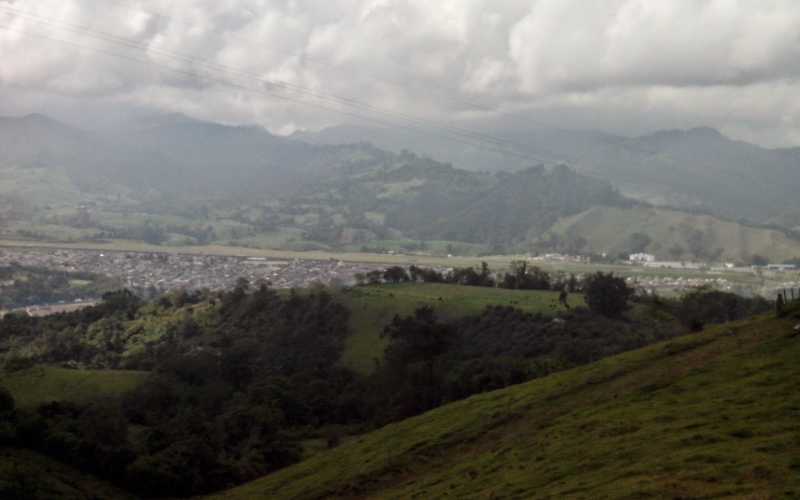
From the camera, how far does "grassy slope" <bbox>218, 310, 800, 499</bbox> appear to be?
22.3m

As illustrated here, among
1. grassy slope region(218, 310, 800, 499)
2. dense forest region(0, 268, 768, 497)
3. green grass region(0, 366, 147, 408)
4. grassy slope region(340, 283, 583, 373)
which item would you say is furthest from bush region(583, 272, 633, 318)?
green grass region(0, 366, 147, 408)

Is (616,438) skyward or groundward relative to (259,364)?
skyward

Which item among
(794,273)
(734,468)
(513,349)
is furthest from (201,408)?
(794,273)

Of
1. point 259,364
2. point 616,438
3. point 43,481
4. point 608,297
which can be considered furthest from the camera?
point 259,364

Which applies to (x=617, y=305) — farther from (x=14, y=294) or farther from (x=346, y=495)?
(x=14, y=294)

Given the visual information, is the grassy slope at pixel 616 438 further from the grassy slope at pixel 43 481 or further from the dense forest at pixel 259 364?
the dense forest at pixel 259 364

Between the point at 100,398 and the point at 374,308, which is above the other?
the point at 374,308

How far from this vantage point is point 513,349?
304 ft

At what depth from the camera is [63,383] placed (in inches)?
3255

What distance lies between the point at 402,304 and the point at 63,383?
49.9m

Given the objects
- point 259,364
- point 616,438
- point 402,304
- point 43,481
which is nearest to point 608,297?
point 402,304

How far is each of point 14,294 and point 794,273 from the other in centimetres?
17494

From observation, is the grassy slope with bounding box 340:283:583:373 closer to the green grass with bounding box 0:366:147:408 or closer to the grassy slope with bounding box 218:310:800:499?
the green grass with bounding box 0:366:147:408

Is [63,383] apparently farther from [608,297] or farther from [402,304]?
[608,297]
